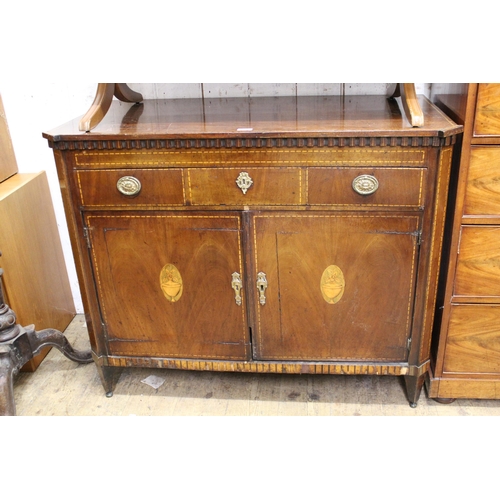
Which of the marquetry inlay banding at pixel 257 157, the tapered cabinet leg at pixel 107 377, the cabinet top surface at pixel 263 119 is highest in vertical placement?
the cabinet top surface at pixel 263 119

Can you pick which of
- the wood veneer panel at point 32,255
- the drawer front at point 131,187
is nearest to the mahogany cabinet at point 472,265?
the drawer front at point 131,187

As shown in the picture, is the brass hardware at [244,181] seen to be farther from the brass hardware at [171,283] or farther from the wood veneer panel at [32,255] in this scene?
the wood veneer panel at [32,255]

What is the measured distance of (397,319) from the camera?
1576mm

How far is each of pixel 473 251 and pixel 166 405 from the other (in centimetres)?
112

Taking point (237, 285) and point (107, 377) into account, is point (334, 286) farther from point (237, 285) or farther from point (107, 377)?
point (107, 377)

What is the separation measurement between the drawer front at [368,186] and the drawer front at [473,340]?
417 millimetres

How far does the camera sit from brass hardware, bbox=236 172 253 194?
4.61 ft

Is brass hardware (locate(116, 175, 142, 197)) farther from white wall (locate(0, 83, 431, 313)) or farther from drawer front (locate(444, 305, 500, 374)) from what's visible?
drawer front (locate(444, 305, 500, 374))

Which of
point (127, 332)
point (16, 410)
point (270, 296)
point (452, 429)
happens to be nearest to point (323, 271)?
point (270, 296)

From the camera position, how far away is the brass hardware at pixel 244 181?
1404 mm

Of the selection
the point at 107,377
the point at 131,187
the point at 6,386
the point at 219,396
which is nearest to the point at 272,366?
the point at 219,396

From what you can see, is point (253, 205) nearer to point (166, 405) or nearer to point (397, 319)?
point (397, 319)

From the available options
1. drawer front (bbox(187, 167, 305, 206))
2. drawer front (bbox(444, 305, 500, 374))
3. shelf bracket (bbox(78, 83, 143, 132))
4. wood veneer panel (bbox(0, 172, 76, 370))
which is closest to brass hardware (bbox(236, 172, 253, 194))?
drawer front (bbox(187, 167, 305, 206))
